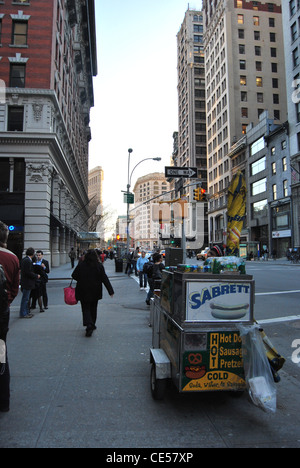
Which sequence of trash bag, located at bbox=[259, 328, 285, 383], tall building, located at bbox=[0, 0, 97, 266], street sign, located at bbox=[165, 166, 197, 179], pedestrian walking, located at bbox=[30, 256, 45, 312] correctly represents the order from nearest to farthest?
trash bag, located at bbox=[259, 328, 285, 383], pedestrian walking, located at bbox=[30, 256, 45, 312], street sign, located at bbox=[165, 166, 197, 179], tall building, located at bbox=[0, 0, 97, 266]

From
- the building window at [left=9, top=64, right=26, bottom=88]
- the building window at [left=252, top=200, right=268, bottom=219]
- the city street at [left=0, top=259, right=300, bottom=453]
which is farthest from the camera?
the building window at [left=252, top=200, right=268, bottom=219]

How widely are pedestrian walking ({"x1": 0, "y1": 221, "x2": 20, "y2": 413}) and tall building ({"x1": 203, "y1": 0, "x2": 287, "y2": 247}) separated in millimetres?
63199

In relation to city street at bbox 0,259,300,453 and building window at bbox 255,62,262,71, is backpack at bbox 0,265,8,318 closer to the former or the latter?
city street at bbox 0,259,300,453

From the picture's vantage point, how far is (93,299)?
6.89m

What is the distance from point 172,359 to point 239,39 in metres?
79.8

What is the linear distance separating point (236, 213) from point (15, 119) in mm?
23101

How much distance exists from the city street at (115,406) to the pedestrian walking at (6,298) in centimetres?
24

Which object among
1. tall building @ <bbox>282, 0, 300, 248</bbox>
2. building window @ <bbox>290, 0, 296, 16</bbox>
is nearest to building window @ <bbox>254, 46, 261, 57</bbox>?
tall building @ <bbox>282, 0, 300, 248</bbox>

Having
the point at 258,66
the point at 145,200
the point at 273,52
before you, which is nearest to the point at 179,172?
the point at 258,66

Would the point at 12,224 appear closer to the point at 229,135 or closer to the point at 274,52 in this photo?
the point at 229,135

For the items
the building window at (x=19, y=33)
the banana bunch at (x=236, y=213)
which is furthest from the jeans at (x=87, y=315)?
the building window at (x=19, y=33)

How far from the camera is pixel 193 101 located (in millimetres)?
94625

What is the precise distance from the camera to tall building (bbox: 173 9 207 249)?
92562 millimetres

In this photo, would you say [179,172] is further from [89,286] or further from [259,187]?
[259,187]
